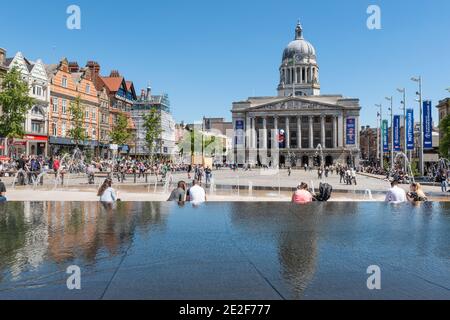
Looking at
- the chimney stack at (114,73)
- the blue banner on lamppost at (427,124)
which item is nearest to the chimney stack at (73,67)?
the chimney stack at (114,73)

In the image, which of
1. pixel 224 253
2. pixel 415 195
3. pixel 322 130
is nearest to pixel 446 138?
pixel 415 195

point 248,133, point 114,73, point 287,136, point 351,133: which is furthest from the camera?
point 248,133

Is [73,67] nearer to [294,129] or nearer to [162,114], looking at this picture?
[162,114]

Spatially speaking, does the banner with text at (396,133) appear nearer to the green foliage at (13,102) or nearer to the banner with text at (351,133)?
the green foliage at (13,102)

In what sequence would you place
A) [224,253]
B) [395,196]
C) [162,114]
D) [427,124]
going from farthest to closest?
[162,114] < [427,124] < [395,196] < [224,253]

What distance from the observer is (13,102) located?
137ft

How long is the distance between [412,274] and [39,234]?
19.1ft

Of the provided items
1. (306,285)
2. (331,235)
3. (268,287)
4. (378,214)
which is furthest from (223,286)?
(378,214)

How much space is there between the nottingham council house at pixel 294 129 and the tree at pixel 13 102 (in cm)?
9831

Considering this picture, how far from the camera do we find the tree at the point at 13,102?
136 feet

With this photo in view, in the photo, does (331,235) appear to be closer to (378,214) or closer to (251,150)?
(378,214)

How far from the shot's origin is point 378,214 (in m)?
10.3

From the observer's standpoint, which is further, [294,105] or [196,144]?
[294,105]
